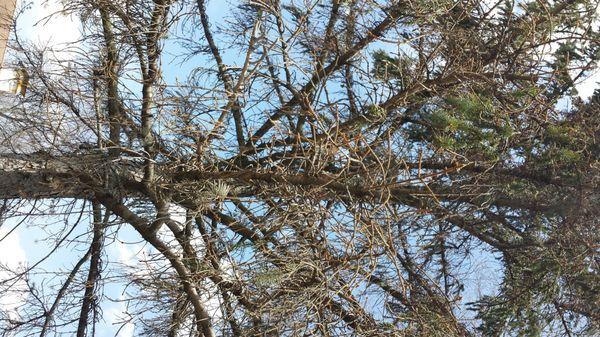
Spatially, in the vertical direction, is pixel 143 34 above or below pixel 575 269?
above

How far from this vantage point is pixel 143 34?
240 inches

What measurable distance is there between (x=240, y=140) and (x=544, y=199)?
347 cm

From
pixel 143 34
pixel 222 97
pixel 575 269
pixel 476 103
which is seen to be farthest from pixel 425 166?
pixel 143 34

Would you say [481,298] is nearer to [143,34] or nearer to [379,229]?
[379,229]

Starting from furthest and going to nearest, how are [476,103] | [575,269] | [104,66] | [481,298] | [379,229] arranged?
[481,298] → [575,269] → [476,103] → [104,66] → [379,229]

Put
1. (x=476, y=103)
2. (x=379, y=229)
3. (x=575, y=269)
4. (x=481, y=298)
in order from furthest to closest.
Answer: (x=481, y=298), (x=575, y=269), (x=476, y=103), (x=379, y=229)

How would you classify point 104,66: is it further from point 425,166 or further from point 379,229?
point 425,166

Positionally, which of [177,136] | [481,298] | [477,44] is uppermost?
[477,44]

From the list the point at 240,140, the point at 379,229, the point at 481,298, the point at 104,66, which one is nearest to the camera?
the point at 379,229

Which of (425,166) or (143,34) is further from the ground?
(143,34)

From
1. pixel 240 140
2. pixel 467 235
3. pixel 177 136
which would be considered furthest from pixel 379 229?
pixel 467 235

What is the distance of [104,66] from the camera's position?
607cm

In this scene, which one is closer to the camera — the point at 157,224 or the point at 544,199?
the point at 157,224

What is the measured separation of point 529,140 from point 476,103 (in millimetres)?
1037
